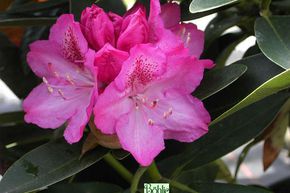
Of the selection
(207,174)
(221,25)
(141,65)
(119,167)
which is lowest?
(207,174)

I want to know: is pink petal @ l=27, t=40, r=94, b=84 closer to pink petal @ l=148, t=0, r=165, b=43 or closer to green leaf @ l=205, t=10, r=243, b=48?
pink petal @ l=148, t=0, r=165, b=43

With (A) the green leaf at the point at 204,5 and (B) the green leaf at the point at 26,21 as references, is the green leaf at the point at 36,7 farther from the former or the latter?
(A) the green leaf at the point at 204,5

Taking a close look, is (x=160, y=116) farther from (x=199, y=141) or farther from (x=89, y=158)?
(x=199, y=141)

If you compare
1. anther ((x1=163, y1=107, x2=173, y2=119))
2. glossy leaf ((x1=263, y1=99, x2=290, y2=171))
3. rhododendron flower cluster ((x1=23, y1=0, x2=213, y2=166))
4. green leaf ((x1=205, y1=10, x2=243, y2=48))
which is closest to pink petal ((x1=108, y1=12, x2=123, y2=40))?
rhododendron flower cluster ((x1=23, y1=0, x2=213, y2=166))

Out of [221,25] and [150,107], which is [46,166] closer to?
[150,107]

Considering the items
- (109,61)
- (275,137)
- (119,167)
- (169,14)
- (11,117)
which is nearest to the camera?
(109,61)

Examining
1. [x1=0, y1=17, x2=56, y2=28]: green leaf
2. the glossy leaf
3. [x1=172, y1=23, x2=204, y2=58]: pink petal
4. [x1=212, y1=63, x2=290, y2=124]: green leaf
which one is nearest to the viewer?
[x1=212, y1=63, x2=290, y2=124]: green leaf

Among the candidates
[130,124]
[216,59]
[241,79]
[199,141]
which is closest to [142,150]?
[130,124]

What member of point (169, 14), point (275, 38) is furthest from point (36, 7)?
point (275, 38)
